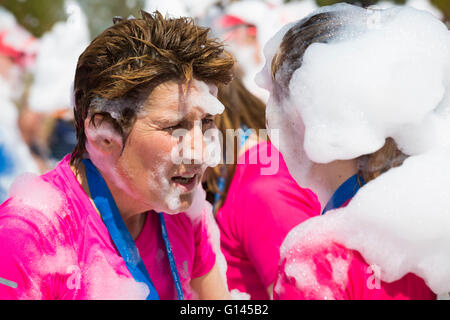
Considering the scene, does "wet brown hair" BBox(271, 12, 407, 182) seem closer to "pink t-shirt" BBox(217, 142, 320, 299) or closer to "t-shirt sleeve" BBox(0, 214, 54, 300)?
"pink t-shirt" BBox(217, 142, 320, 299)

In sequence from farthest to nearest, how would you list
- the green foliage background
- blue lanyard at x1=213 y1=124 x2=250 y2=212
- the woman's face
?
the green foliage background < blue lanyard at x1=213 y1=124 x2=250 y2=212 < the woman's face

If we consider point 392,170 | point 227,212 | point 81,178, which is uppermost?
point 392,170

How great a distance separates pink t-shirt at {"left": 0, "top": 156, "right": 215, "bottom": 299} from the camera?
1612 millimetres

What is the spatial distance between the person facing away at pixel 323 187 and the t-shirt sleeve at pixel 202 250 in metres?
0.57

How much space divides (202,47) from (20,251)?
838mm

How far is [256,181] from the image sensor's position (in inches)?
96.9

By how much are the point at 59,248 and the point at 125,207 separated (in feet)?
1.04

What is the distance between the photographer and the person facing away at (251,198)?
2.35 meters

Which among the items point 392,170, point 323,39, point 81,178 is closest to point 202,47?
point 323,39

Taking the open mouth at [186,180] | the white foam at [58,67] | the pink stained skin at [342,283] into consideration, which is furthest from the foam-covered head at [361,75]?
the white foam at [58,67]

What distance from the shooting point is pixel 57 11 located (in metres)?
5.36

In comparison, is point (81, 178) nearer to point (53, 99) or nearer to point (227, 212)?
point (227, 212)

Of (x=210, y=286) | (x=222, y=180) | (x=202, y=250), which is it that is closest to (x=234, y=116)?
(x=222, y=180)

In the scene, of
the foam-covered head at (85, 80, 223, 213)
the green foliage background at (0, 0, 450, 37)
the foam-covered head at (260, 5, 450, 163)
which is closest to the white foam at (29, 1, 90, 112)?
the green foliage background at (0, 0, 450, 37)
